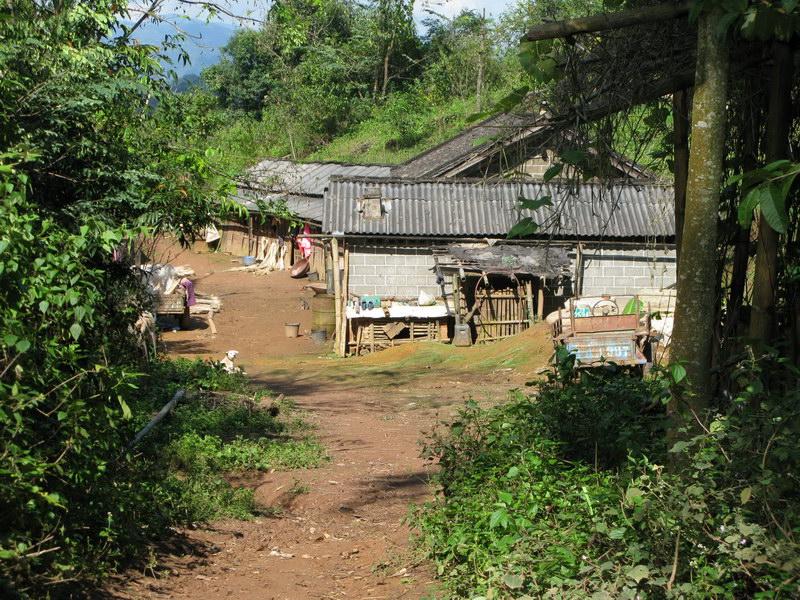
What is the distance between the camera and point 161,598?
5.53 meters

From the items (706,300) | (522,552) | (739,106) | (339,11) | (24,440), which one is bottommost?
(522,552)

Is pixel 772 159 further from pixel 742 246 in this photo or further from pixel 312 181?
pixel 312 181

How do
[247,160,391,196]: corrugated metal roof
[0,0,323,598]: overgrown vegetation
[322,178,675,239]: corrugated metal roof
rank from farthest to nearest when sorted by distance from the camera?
[247,160,391,196]: corrugated metal roof < [322,178,675,239]: corrugated metal roof < [0,0,323,598]: overgrown vegetation

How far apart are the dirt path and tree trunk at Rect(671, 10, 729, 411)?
197cm

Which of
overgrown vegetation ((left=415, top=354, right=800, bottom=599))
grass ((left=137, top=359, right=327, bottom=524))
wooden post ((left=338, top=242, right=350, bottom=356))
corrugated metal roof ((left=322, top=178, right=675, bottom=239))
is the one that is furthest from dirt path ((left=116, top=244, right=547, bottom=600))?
corrugated metal roof ((left=322, top=178, right=675, bottom=239))

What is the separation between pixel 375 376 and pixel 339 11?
93.8 ft

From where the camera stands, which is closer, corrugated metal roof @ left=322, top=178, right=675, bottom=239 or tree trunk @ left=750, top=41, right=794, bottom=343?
tree trunk @ left=750, top=41, right=794, bottom=343

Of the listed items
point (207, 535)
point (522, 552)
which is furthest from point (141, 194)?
point (522, 552)

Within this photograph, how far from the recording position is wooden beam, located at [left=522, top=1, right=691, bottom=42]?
520cm

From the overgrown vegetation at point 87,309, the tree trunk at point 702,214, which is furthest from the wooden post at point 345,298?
the tree trunk at point 702,214

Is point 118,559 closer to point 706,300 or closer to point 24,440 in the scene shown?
point 24,440

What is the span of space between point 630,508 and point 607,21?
270cm

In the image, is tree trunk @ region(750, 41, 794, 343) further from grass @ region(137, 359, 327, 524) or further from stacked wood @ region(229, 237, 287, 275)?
stacked wood @ region(229, 237, 287, 275)

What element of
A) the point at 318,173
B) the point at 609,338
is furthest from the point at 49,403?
the point at 318,173
